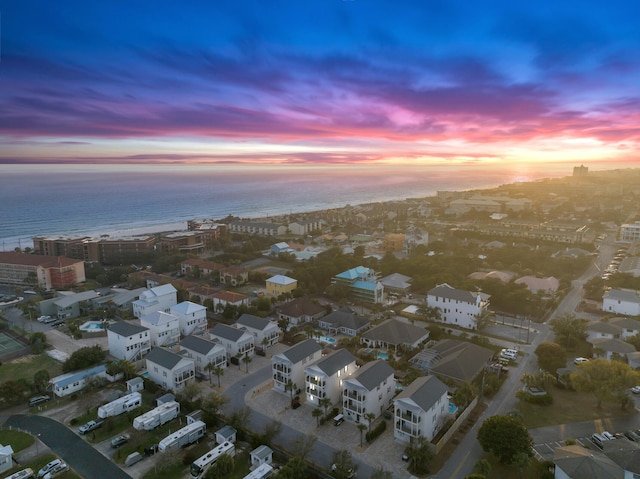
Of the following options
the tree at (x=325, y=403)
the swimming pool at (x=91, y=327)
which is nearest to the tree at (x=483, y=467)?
the tree at (x=325, y=403)

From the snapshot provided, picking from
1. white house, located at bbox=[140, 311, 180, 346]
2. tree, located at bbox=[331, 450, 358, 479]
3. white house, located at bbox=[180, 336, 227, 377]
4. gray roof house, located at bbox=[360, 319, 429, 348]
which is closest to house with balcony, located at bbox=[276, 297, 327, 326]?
gray roof house, located at bbox=[360, 319, 429, 348]

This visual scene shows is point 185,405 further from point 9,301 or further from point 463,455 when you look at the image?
point 9,301

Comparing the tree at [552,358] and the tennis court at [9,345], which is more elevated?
the tree at [552,358]

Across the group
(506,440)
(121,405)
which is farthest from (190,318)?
(506,440)

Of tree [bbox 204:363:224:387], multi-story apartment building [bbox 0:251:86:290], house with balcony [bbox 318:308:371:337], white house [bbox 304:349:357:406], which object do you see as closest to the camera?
white house [bbox 304:349:357:406]

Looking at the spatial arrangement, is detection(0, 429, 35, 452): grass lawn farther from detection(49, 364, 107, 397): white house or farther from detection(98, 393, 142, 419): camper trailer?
detection(49, 364, 107, 397): white house

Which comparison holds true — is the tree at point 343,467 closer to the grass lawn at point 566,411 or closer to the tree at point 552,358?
the grass lawn at point 566,411
